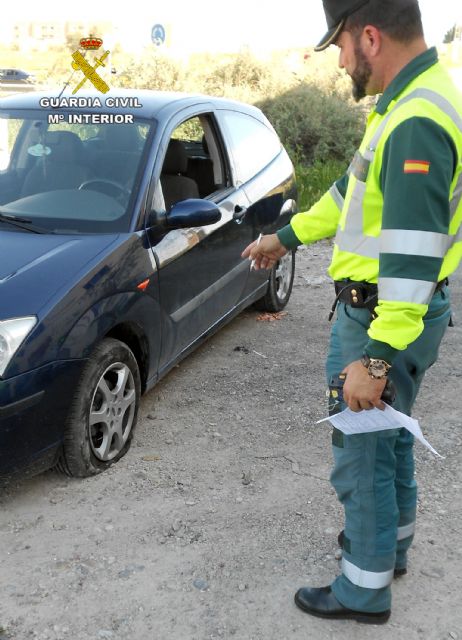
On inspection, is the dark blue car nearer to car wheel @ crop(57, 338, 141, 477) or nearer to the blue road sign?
car wheel @ crop(57, 338, 141, 477)

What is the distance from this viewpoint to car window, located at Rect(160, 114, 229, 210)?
15.4ft

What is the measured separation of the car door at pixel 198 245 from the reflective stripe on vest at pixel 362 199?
1720 millimetres

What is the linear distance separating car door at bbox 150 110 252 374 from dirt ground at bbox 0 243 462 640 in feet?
1.67

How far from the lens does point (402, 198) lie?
202 cm

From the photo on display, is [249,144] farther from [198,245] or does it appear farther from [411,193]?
[411,193]

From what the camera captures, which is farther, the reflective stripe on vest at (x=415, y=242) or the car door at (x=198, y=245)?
the car door at (x=198, y=245)

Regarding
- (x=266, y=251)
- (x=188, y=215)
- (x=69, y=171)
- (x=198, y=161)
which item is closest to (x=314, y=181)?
(x=198, y=161)

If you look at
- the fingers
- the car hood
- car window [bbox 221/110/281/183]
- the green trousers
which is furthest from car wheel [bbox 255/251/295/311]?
the green trousers

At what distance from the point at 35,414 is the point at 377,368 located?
1.54m

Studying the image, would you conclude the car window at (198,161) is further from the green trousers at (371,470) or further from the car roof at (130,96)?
the green trousers at (371,470)

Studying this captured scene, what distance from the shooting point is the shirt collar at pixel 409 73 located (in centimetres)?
214

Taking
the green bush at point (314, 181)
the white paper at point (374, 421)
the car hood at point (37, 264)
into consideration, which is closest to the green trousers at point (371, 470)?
the white paper at point (374, 421)

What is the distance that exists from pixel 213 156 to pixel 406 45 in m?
2.99

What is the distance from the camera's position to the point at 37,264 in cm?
336
